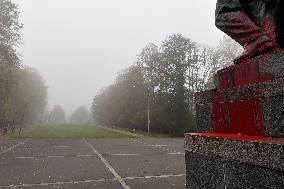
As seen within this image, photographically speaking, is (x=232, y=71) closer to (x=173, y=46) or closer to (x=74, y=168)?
(x=74, y=168)

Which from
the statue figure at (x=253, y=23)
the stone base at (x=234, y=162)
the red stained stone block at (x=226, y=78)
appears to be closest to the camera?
the stone base at (x=234, y=162)

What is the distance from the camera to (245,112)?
3020 mm

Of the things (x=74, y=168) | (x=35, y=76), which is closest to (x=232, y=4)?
(x=74, y=168)

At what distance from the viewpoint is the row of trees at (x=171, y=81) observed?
4128 centimetres

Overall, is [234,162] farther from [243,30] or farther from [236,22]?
[236,22]

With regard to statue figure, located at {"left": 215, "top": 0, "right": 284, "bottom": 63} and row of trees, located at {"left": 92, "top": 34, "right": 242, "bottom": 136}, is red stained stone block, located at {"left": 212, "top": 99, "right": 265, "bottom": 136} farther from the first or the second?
row of trees, located at {"left": 92, "top": 34, "right": 242, "bottom": 136}

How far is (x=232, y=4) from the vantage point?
3.73 m

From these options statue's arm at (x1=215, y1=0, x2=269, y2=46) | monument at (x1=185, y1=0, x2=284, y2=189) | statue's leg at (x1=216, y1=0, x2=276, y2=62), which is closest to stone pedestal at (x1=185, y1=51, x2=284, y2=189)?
monument at (x1=185, y1=0, x2=284, y2=189)

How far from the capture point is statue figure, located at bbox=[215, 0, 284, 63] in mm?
3240

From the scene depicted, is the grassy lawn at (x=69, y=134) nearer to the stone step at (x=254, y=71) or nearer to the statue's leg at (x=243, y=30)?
the statue's leg at (x=243, y=30)

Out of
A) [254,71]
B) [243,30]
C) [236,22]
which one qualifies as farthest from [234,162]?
[236,22]

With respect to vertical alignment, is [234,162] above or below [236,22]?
below

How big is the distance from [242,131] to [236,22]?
1258 millimetres

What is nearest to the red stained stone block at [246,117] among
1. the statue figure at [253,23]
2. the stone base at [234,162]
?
the stone base at [234,162]
